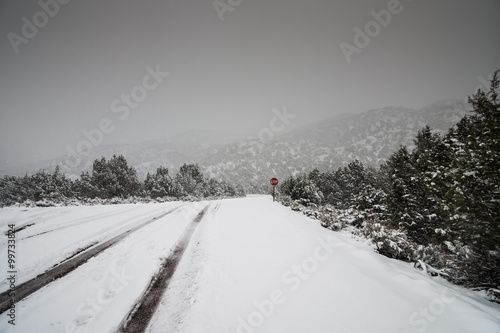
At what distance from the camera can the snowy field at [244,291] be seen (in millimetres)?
2496

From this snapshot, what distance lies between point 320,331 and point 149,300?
2503 mm

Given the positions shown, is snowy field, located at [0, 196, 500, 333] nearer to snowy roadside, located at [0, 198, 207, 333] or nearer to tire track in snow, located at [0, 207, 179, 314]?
snowy roadside, located at [0, 198, 207, 333]

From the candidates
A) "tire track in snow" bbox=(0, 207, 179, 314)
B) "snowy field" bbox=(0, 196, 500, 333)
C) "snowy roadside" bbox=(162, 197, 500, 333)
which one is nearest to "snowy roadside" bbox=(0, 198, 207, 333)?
"snowy field" bbox=(0, 196, 500, 333)

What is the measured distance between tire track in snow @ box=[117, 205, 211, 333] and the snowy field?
9cm

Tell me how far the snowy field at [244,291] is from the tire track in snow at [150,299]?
9 cm

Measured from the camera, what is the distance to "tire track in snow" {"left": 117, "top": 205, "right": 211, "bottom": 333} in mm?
2562

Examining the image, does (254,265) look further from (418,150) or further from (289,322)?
(418,150)

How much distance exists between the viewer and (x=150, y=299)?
3.12m

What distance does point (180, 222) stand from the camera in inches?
321

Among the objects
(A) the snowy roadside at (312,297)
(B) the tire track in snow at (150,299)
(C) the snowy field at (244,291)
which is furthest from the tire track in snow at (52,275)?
(A) the snowy roadside at (312,297)

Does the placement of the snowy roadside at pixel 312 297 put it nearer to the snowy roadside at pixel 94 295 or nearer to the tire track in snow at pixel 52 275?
the snowy roadside at pixel 94 295

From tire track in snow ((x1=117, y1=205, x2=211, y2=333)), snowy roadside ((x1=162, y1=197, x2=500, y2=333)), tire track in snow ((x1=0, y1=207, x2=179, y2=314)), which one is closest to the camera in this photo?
snowy roadside ((x1=162, y1=197, x2=500, y2=333))

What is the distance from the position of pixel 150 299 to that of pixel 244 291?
1467mm

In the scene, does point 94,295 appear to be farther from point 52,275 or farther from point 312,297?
point 312,297
